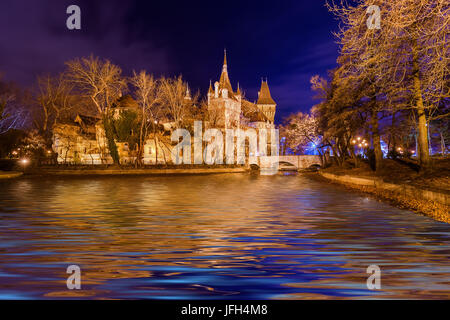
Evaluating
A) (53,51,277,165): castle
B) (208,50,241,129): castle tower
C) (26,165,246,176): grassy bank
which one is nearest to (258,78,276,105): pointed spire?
(53,51,277,165): castle

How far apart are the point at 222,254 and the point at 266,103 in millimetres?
113265

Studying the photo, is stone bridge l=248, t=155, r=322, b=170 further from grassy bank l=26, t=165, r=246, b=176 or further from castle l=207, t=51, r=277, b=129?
grassy bank l=26, t=165, r=246, b=176

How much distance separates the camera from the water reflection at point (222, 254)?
4.35 m

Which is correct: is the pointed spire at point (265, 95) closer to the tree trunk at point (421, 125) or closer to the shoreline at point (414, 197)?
the shoreline at point (414, 197)

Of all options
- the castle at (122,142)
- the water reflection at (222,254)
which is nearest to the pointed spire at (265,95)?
the castle at (122,142)

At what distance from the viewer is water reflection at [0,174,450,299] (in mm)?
4348

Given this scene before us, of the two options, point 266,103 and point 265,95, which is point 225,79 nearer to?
point 266,103

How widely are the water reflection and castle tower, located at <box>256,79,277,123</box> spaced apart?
10568 centimetres

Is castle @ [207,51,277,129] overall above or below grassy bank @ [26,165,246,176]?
above

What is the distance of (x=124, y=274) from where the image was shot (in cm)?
489

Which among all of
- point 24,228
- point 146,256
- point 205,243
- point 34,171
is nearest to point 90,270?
point 146,256

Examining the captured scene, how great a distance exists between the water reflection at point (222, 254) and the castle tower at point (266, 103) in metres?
106

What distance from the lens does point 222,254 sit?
236 inches
